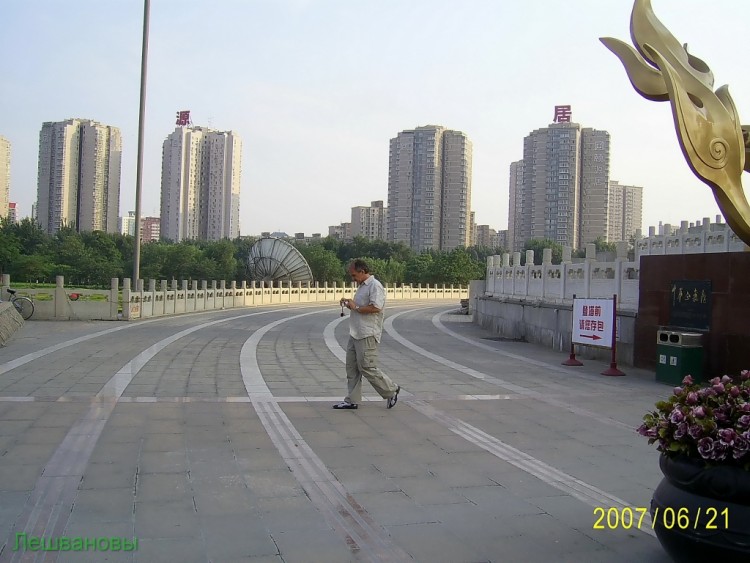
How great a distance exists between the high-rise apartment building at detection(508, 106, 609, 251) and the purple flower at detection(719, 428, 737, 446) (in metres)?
56.7

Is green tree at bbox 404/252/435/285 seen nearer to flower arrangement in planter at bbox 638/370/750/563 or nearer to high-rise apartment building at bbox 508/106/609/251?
high-rise apartment building at bbox 508/106/609/251

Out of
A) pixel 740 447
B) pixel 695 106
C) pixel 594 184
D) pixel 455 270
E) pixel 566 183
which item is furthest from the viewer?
pixel 594 184

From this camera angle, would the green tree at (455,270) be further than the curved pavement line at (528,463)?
Yes

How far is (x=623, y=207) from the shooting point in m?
72.2

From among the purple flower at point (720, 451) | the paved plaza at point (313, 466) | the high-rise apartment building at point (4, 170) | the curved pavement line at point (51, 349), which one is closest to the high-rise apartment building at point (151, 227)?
the high-rise apartment building at point (4, 170)

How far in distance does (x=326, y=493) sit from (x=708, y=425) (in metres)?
2.22

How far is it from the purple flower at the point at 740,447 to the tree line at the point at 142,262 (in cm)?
3835

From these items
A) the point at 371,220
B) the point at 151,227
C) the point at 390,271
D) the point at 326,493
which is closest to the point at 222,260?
the point at 390,271

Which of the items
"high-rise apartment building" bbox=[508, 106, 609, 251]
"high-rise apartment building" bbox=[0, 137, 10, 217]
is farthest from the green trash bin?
"high-rise apartment building" bbox=[0, 137, 10, 217]

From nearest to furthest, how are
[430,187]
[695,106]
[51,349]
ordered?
[695,106] → [51,349] → [430,187]

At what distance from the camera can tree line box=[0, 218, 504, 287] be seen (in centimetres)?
3956

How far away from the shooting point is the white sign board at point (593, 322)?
1012cm

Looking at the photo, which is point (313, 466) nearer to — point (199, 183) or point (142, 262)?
point (142, 262)

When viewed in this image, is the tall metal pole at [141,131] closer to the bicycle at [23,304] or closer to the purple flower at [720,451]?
the bicycle at [23,304]
